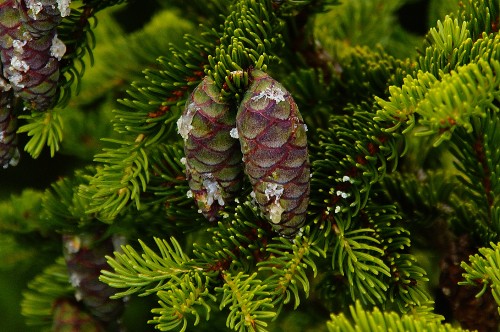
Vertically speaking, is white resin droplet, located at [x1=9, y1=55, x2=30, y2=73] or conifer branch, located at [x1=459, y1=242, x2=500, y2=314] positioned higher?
white resin droplet, located at [x1=9, y1=55, x2=30, y2=73]

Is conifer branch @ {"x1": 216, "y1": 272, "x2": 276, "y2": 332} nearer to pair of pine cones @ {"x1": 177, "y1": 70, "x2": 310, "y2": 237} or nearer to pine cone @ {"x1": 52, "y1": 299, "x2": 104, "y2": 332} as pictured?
pair of pine cones @ {"x1": 177, "y1": 70, "x2": 310, "y2": 237}

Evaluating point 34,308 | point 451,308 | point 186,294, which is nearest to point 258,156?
point 186,294

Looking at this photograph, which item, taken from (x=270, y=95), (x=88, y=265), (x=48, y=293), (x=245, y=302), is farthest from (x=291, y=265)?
(x=48, y=293)

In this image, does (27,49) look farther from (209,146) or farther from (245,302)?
(245,302)

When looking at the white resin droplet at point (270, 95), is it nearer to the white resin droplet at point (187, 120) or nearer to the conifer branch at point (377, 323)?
the white resin droplet at point (187, 120)

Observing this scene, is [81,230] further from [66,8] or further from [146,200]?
[66,8]

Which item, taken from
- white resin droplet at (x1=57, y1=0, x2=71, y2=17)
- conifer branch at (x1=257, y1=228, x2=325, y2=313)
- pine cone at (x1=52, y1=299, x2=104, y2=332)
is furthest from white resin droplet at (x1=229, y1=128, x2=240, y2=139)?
pine cone at (x1=52, y1=299, x2=104, y2=332)
